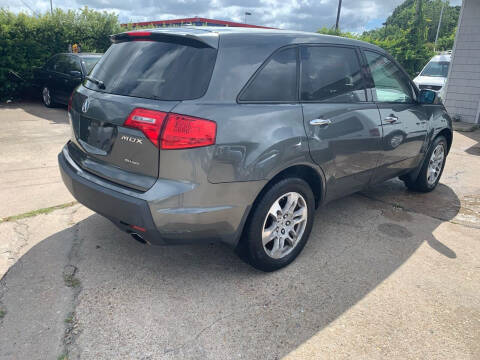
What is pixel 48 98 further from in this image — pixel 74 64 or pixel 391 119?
pixel 391 119

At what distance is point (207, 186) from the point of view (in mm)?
2531

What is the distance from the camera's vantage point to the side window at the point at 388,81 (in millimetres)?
3904

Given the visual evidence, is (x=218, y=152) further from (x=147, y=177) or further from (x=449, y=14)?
(x=449, y=14)

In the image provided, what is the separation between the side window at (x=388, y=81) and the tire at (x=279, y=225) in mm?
1446

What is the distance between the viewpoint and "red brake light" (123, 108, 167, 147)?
2449 mm

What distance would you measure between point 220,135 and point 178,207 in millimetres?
522

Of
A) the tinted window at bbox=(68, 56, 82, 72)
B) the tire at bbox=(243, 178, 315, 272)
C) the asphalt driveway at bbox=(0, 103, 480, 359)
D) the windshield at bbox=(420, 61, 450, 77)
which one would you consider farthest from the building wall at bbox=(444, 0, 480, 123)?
the tinted window at bbox=(68, 56, 82, 72)

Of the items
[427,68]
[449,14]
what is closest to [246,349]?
[427,68]

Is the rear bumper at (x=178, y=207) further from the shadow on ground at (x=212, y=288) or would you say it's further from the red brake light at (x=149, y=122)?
the shadow on ground at (x=212, y=288)

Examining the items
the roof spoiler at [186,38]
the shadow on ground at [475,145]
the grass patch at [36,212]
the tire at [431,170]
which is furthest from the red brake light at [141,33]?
the shadow on ground at [475,145]

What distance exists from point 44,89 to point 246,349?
35.8 feet

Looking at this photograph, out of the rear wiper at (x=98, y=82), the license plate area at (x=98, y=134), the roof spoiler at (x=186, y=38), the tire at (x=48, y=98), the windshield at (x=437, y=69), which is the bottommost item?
the tire at (x=48, y=98)

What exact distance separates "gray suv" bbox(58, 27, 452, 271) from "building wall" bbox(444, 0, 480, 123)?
8695mm

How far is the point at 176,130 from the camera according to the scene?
7.98 ft
